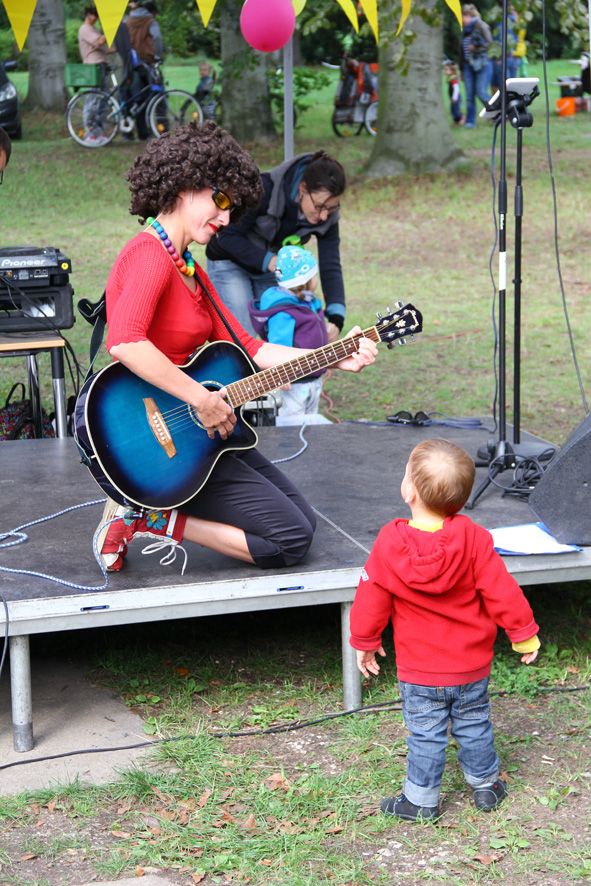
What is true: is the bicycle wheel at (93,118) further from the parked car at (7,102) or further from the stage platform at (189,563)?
the stage platform at (189,563)

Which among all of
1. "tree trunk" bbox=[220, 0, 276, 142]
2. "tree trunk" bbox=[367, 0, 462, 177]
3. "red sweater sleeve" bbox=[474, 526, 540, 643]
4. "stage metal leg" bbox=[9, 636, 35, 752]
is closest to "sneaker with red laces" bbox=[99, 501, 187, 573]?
"stage metal leg" bbox=[9, 636, 35, 752]

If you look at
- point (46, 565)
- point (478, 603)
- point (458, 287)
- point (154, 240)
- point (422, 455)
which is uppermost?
point (154, 240)

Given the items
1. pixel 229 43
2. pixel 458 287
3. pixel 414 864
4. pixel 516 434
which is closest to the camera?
pixel 414 864

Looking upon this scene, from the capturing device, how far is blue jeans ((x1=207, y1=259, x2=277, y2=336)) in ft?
21.7

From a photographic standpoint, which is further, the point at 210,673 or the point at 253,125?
the point at 253,125

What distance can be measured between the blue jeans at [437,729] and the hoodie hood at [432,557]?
302 mm

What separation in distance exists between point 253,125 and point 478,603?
1580 cm

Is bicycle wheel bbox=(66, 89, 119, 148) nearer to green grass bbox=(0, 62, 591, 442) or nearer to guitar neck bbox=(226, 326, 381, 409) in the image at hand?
green grass bbox=(0, 62, 591, 442)

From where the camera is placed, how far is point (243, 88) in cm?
1814

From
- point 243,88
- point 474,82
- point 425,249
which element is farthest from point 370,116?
point 425,249

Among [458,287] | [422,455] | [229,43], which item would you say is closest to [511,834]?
[422,455]

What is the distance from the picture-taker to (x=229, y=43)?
17.6 metres

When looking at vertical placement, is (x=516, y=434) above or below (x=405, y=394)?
above

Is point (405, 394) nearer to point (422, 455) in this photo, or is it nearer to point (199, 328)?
point (199, 328)
